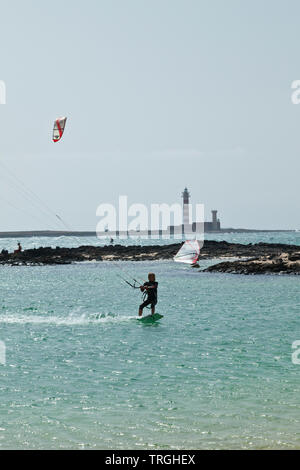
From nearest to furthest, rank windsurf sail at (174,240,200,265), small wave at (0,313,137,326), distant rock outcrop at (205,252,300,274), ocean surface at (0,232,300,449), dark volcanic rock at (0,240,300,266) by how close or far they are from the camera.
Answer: ocean surface at (0,232,300,449), small wave at (0,313,137,326), distant rock outcrop at (205,252,300,274), windsurf sail at (174,240,200,265), dark volcanic rock at (0,240,300,266)

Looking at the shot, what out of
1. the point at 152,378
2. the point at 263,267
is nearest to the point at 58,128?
the point at 152,378

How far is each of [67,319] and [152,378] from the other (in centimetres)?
1289

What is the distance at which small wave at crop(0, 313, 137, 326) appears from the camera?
25.4 metres

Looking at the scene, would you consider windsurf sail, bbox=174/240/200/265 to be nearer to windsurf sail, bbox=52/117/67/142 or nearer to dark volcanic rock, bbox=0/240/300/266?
dark volcanic rock, bbox=0/240/300/266

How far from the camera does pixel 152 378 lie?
1430cm

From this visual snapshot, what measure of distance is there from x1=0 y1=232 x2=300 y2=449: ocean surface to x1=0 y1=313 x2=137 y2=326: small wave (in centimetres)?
5

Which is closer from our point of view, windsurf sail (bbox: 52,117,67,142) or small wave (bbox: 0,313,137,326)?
small wave (bbox: 0,313,137,326)

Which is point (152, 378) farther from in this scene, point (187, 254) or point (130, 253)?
point (130, 253)

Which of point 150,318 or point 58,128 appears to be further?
point 58,128

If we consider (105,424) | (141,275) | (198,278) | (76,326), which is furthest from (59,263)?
(105,424)

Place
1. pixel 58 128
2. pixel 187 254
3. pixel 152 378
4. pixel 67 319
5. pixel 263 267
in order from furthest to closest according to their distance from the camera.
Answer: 1. pixel 187 254
2. pixel 263 267
3. pixel 58 128
4. pixel 67 319
5. pixel 152 378

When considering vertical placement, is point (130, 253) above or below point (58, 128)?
below

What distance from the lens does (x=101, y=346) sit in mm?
18891

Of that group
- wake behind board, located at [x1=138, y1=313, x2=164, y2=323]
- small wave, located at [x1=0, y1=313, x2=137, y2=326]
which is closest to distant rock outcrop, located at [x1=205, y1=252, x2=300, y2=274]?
small wave, located at [x1=0, y1=313, x2=137, y2=326]
